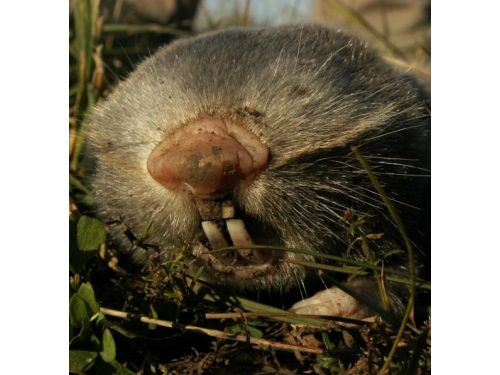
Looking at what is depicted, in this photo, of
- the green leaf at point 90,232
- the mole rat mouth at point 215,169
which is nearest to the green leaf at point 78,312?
the green leaf at point 90,232

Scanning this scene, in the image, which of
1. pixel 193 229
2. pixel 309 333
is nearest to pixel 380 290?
pixel 309 333

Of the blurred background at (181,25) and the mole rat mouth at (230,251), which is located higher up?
the blurred background at (181,25)

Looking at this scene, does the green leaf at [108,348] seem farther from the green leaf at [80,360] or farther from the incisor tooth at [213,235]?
the incisor tooth at [213,235]

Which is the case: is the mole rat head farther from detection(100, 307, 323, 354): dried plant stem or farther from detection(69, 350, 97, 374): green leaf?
detection(69, 350, 97, 374): green leaf

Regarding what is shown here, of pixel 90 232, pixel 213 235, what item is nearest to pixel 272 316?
pixel 213 235
